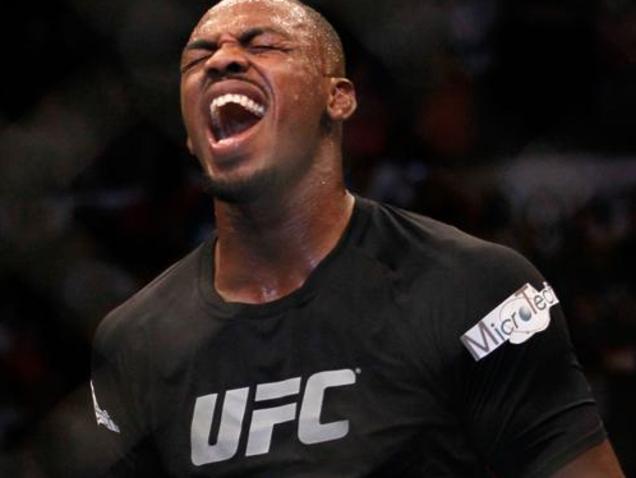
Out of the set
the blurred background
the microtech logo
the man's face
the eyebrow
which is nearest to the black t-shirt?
the microtech logo

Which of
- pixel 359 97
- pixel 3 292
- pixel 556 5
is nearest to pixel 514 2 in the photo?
pixel 556 5

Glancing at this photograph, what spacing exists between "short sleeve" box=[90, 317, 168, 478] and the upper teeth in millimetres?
242

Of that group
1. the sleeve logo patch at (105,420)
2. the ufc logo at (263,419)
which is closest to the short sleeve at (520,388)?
the ufc logo at (263,419)

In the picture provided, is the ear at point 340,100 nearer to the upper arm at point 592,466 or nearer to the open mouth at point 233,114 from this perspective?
the open mouth at point 233,114

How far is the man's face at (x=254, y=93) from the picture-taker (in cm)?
127

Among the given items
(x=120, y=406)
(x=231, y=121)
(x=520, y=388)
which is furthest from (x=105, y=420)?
(x=520, y=388)

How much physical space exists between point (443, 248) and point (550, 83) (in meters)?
0.98

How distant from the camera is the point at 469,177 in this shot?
2041mm

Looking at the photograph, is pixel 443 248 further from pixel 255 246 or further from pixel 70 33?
pixel 70 33

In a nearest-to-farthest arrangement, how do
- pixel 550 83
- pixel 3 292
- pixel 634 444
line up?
pixel 634 444
pixel 3 292
pixel 550 83

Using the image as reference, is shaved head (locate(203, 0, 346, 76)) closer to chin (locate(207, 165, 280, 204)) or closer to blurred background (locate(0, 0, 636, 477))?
chin (locate(207, 165, 280, 204))

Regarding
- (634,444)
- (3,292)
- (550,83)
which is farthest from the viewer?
(550,83)

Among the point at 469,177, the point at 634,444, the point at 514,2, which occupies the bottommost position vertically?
the point at 634,444

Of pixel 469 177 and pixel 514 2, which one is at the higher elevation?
pixel 514 2
